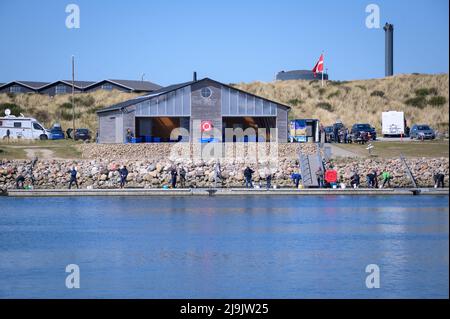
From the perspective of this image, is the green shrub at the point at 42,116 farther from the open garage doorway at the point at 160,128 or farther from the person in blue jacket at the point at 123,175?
the person in blue jacket at the point at 123,175

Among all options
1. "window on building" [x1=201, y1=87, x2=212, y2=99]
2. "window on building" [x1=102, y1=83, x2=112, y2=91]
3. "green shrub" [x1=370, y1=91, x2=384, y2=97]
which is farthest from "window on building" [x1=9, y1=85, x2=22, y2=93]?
"window on building" [x1=201, y1=87, x2=212, y2=99]

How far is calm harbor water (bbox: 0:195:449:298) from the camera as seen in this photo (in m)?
26.8

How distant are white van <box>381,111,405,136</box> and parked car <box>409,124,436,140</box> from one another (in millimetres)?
3900

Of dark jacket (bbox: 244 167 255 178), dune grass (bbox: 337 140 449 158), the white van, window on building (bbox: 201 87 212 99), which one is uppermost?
window on building (bbox: 201 87 212 99)

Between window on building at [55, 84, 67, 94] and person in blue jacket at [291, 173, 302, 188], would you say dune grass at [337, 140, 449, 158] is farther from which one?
window on building at [55, 84, 67, 94]

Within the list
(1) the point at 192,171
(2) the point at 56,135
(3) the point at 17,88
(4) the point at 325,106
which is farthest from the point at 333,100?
(1) the point at 192,171

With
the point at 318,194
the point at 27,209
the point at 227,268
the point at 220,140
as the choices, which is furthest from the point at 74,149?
the point at 227,268

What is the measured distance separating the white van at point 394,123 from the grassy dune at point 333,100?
7.86 metres

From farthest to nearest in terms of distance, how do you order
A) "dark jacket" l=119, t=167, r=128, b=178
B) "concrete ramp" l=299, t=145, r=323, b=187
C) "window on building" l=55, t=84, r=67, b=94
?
"window on building" l=55, t=84, r=67, b=94 → "dark jacket" l=119, t=167, r=128, b=178 → "concrete ramp" l=299, t=145, r=323, b=187

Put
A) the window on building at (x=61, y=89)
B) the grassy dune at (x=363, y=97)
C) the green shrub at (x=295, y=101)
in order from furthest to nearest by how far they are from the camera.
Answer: the window on building at (x=61, y=89) < the green shrub at (x=295, y=101) < the grassy dune at (x=363, y=97)

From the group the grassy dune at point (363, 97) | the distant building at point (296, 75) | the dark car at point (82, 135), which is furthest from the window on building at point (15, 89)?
the dark car at point (82, 135)

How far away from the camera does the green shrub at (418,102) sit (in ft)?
275

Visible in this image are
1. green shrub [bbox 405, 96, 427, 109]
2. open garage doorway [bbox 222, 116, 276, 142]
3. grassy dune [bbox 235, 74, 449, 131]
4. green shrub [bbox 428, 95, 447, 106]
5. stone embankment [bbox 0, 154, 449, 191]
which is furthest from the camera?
green shrub [bbox 405, 96, 427, 109]

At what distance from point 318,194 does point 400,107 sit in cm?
4059
